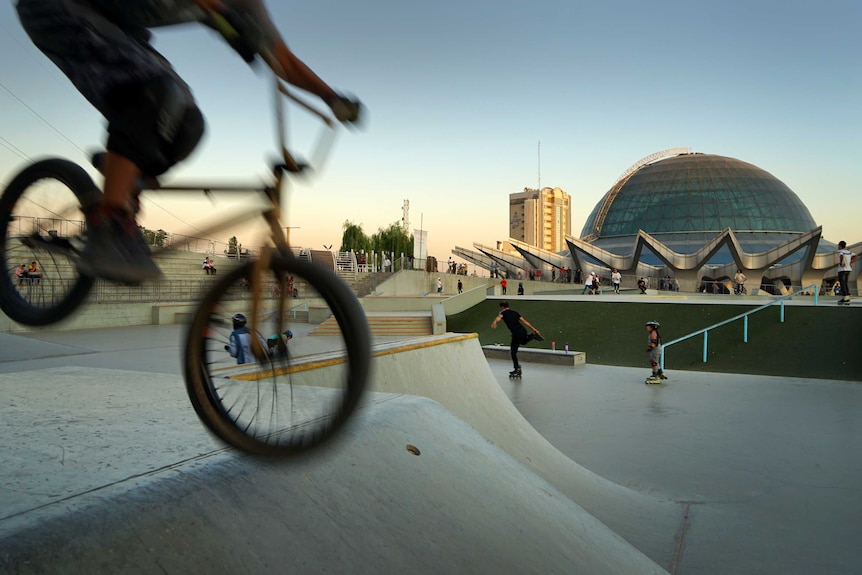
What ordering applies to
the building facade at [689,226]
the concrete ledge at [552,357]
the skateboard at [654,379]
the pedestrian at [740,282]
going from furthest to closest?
1. the building facade at [689,226]
2. the pedestrian at [740,282]
3. the concrete ledge at [552,357]
4. the skateboard at [654,379]

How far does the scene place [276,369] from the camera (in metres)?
2.32

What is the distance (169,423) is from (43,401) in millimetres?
1382

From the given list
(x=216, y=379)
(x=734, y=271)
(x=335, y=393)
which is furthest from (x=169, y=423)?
Result: (x=734, y=271)

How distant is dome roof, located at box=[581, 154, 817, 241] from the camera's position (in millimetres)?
80250

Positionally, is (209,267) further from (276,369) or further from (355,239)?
(355,239)

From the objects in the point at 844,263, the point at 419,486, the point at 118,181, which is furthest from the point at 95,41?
the point at 844,263

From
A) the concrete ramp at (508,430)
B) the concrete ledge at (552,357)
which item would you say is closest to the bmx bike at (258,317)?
the concrete ramp at (508,430)

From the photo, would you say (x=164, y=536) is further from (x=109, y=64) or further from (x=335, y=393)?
(x=109, y=64)

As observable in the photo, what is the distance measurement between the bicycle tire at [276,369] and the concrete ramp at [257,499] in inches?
4.7

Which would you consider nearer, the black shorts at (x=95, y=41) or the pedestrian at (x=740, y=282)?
the black shorts at (x=95, y=41)

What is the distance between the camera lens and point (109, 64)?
2.01 metres

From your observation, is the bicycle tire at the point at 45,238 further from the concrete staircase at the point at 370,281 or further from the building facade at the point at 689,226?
the building facade at the point at 689,226

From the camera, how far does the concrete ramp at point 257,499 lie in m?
2.23

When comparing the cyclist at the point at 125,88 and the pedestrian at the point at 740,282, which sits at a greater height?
the pedestrian at the point at 740,282
